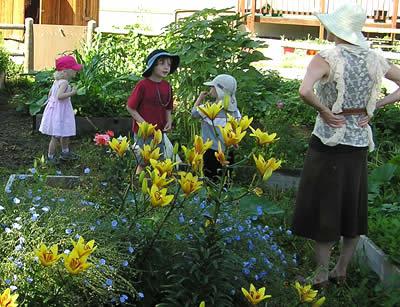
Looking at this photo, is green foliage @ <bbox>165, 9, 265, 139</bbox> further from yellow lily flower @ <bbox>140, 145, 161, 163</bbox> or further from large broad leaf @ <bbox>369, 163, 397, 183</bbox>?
yellow lily flower @ <bbox>140, 145, 161, 163</bbox>

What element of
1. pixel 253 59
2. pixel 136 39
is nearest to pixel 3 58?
pixel 136 39

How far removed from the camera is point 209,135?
20.4ft

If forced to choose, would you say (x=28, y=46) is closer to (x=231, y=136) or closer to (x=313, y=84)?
(x=313, y=84)

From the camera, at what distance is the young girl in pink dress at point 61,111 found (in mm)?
7426

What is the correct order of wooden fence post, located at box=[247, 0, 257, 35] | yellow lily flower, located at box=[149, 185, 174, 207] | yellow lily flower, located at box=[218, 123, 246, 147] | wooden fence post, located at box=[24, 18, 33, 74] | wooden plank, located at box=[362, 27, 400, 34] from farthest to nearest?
wooden fence post, located at box=[247, 0, 257, 35], wooden plank, located at box=[362, 27, 400, 34], wooden fence post, located at box=[24, 18, 33, 74], yellow lily flower, located at box=[218, 123, 246, 147], yellow lily flower, located at box=[149, 185, 174, 207]

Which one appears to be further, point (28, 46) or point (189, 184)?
point (28, 46)

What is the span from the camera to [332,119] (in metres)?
4.27

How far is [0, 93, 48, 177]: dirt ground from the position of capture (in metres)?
7.48

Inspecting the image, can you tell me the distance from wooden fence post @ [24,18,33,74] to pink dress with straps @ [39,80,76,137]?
651cm

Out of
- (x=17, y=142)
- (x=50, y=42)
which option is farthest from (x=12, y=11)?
(x=17, y=142)

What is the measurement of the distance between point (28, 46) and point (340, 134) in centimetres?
1065

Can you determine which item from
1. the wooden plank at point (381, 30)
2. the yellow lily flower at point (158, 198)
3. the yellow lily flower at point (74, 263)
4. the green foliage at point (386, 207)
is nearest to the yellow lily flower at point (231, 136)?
the yellow lily flower at point (158, 198)

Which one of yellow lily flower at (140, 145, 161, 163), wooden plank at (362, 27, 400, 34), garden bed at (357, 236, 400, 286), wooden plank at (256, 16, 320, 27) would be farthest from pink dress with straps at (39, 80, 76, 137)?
wooden plank at (256, 16, 320, 27)

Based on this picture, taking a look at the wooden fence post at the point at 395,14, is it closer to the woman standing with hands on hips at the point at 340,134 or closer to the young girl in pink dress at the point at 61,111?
the young girl in pink dress at the point at 61,111
